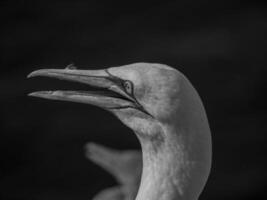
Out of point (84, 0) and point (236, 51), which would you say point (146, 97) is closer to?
point (236, 51)

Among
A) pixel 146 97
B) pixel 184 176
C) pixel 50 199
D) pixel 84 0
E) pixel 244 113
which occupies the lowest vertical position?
pixel 50 199

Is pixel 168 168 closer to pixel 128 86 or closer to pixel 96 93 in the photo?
pixel 128 86

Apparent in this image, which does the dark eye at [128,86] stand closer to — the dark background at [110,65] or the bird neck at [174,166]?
the bird neck at [174,166]

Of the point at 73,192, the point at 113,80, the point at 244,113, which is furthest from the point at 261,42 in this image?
the point at 113,80

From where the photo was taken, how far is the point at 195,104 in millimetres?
5402

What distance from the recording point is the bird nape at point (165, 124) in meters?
A: 5.39

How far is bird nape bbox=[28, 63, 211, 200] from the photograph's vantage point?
5395 mm

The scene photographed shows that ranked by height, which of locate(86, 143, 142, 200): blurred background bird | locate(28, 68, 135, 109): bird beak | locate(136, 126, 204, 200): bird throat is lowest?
locate(86, 143, 142, 200): blurred background bird

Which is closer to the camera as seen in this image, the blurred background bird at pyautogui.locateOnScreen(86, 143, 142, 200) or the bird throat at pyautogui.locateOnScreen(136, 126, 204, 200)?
the bird throat at pyautogui.locateOnScreen(136, 126, 204, 200)

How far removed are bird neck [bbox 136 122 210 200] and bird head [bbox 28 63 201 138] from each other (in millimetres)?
99

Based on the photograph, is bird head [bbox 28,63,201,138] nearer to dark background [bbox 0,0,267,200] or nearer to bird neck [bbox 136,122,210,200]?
bird neck [bbox 136,122,210,200]

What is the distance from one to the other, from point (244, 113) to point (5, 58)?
12.7 feet

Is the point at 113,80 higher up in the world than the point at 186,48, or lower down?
higher up

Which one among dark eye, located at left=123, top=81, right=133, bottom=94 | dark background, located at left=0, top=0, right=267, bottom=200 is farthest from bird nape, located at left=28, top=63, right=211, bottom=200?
dark background, located at left=0, top=0, right=267, bottom=200
